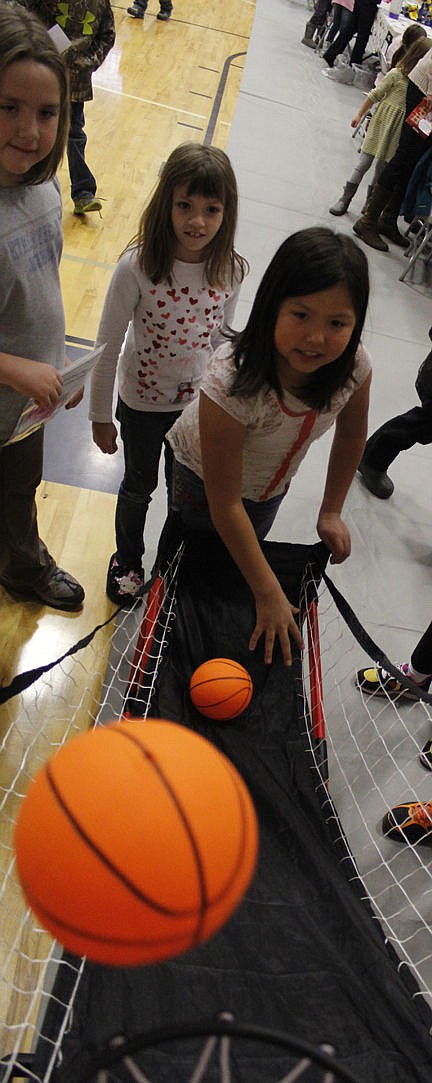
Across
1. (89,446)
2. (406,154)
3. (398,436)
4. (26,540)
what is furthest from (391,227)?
(26,540)

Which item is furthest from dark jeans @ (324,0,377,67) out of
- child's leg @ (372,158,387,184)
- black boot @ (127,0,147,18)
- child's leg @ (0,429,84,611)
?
child's leg @ (0,429,84,611)

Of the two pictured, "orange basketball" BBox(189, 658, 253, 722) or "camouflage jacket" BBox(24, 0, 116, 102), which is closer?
"orange basketball" BBox(189, 658, 253, 722)

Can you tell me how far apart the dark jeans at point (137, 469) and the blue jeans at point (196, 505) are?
28cm

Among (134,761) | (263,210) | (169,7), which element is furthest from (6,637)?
(169,7)

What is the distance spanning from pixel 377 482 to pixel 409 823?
1.69 meters

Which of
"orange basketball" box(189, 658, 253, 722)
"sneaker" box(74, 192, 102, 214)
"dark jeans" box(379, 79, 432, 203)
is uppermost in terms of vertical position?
"dark jeans" box(379, 79, 432, 203)

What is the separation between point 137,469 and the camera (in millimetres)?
2150

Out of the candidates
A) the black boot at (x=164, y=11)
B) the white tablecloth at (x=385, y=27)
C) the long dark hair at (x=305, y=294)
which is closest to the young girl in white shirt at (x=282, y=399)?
the long dark hair at (x=305, y=294)

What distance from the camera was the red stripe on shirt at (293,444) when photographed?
1.40 metres

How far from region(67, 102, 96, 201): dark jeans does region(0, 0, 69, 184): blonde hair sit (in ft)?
10.4

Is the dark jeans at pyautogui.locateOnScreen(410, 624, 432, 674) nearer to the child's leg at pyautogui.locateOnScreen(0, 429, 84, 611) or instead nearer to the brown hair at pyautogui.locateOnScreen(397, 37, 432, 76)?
the child's leg at pyautogui.locateOnScreen(0, 429, 84, 611)

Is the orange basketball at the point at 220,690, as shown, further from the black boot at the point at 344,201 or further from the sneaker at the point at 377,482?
the black boot at the point at 344,201

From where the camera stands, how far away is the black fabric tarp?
→ 3.95 feet

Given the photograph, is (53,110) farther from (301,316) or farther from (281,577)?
(281,577)
